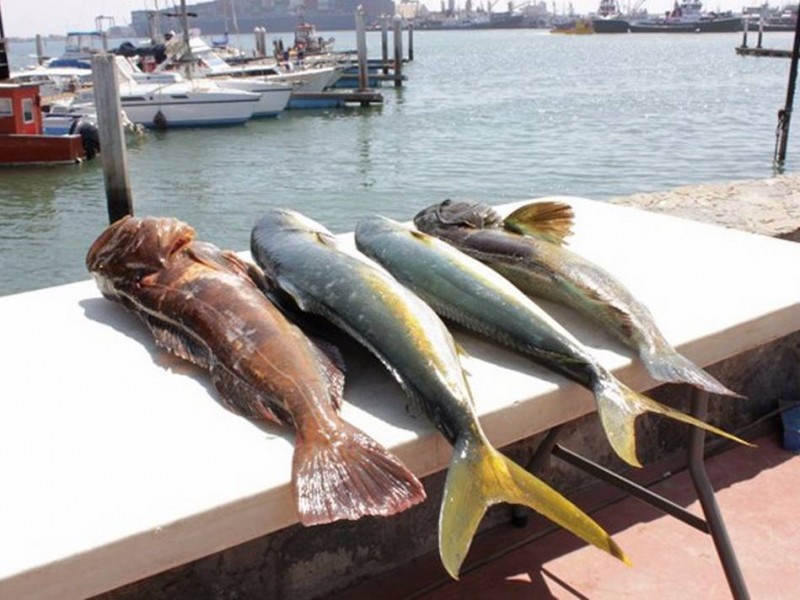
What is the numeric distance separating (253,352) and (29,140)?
26.2 m

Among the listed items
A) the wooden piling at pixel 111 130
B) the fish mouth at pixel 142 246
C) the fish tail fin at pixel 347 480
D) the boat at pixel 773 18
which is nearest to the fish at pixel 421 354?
the fish tail fin at pixel 347 480

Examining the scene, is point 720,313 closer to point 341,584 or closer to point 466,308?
point 466,308

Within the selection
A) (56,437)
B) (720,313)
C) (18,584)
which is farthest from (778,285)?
(18,584)

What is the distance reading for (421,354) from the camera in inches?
90.0

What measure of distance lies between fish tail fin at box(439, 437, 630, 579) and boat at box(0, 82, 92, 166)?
25882mm

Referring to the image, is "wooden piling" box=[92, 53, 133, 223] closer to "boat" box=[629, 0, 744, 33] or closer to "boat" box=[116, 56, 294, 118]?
"boat" box=[116, 56, 294, 118]

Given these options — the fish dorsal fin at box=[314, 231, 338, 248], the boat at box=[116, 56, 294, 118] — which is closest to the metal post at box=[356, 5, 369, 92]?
the boat at box=[116, 56, 294, 118]

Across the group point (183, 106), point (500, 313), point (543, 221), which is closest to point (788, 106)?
point (543, 221)

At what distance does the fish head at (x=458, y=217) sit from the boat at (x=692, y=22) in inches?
5923

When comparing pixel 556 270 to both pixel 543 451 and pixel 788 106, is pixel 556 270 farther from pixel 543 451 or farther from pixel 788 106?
pixel 788 106

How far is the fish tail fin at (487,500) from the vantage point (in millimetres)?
1851

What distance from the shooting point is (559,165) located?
1065 inches

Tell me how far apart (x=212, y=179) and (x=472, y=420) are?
25103 mm

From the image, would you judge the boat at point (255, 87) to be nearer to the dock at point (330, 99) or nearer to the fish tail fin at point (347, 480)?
the dock at point (330, 99)
